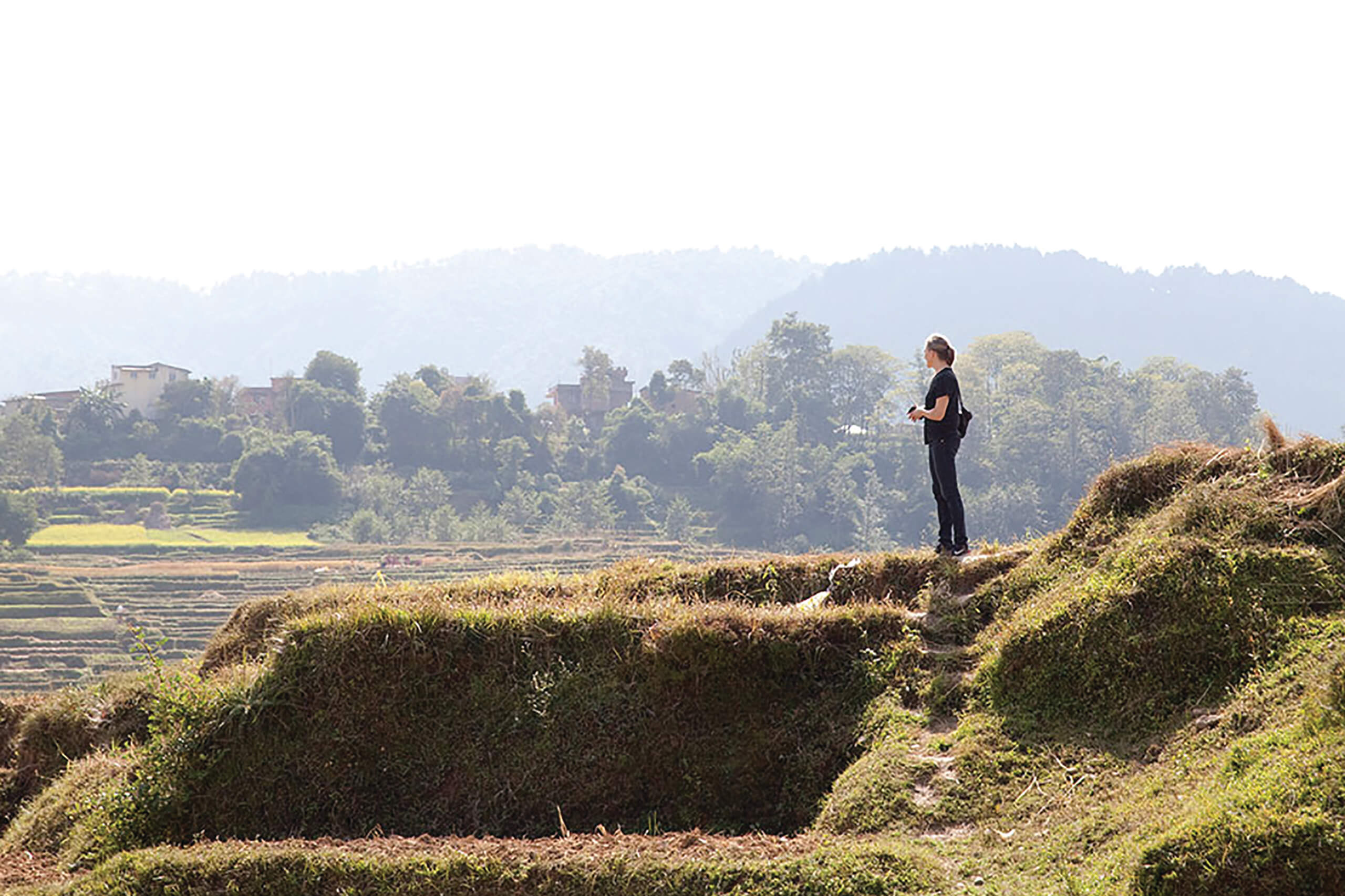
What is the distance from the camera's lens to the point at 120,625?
53.0 meters

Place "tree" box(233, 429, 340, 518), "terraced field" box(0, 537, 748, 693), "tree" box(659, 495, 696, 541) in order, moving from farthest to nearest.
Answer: "tree" box(659, 495, 696, 541), "tree" box(233, 429, 340, 518), "terraced field" box(0, 537, 748, 693)

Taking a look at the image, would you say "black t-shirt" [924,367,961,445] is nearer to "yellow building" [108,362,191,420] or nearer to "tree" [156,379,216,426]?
"tree" [156,379,216,426]

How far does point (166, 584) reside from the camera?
62.4 m

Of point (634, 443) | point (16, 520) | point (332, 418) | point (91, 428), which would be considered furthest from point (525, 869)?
point (332, 418)

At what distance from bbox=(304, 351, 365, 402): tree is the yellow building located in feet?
37.5

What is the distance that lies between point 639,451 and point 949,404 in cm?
8926

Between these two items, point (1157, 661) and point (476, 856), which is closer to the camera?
point (476, 856)

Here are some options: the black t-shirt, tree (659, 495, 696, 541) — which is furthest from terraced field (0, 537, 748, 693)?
the black t-shirt

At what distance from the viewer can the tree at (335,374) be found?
101 m

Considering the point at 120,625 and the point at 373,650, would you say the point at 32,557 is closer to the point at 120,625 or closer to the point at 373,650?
the point at 120,625

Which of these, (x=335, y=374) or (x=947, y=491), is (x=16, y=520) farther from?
(x=947, y=491)

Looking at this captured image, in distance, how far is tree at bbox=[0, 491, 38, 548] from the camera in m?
70.9

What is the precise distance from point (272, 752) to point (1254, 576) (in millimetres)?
6119

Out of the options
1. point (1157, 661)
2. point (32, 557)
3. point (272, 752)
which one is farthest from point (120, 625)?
point (1157, 661)
